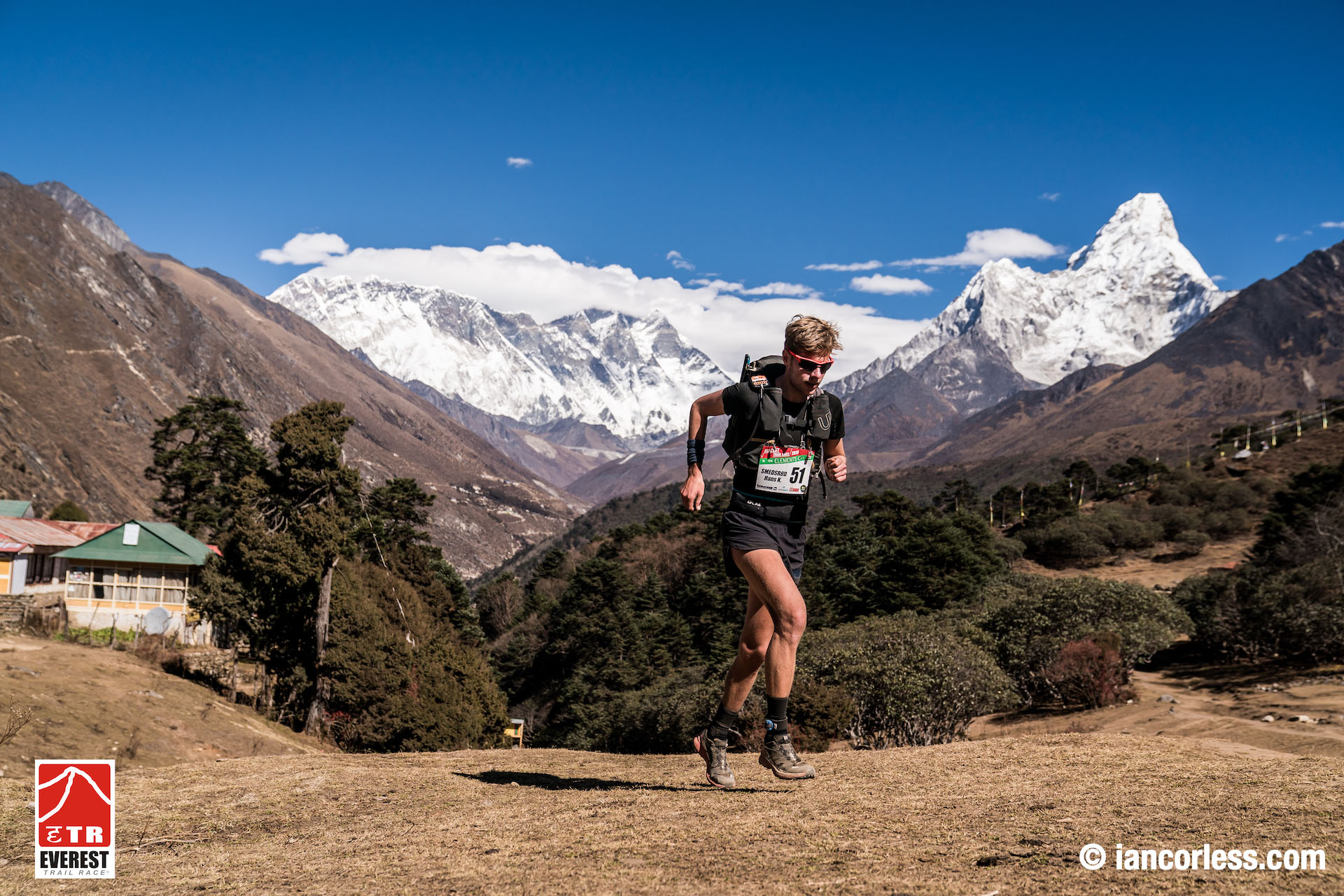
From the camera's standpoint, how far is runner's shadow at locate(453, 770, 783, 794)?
278 inches

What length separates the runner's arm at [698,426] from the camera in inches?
241

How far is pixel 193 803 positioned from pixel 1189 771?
718cm

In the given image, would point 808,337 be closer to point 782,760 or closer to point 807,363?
point 807,363

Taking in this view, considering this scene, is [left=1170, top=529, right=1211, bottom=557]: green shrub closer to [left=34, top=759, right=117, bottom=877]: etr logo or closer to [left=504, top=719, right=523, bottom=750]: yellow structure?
[left=504, top=719, right=523, bottom=750]: yellow structure

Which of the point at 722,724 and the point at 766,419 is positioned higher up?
the point at 766,419

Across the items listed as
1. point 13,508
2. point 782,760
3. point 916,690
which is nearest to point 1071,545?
point 916,690

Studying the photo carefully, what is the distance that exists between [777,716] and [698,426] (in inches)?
81.5

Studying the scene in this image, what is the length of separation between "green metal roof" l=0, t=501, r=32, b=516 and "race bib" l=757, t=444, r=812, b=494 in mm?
56993

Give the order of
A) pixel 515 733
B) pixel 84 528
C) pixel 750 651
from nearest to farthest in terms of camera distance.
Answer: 1. pixel 750 651
2. pixel 515 733
3. pixel 84 528

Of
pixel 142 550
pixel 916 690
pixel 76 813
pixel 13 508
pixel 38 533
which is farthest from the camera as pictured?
pixel 13 508

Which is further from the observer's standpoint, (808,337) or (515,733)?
(515,733)

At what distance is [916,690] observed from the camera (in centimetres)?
1658

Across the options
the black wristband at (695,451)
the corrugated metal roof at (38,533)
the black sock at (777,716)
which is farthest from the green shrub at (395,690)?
the corrugated metal roof at (38,533)

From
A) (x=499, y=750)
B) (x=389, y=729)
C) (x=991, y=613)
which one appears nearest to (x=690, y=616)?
(x=991, y=613)
